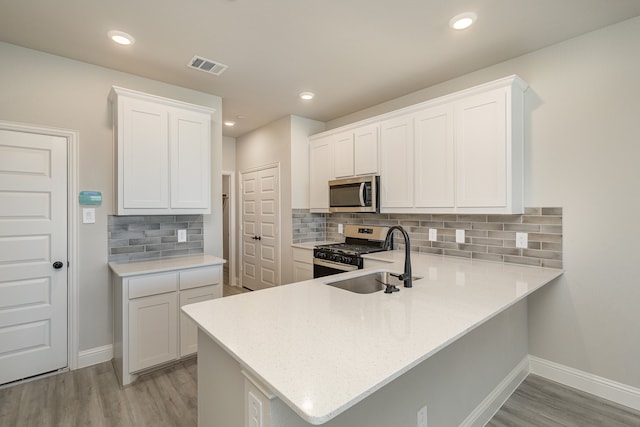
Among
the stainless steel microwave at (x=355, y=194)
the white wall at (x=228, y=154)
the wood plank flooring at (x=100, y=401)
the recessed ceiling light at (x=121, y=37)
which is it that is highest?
the recessed ceiling light at (x=121, y=37)

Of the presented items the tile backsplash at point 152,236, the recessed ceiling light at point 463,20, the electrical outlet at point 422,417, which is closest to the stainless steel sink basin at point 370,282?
the electrical outlet at point 422,417

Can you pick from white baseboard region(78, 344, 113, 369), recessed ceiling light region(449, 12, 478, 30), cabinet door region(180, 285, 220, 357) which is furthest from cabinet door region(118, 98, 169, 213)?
recessed ceiling light region(449, 12, 478, 30)

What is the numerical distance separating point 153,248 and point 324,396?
2.85 metres

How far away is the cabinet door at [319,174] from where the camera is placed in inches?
161

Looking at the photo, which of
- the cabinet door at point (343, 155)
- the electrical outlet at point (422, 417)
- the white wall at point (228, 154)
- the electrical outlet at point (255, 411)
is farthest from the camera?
the white wall at point (228, 154)

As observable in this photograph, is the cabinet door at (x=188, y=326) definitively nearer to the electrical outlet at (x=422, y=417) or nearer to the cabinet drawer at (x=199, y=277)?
the cabinet drawer at (x=199, y=277)

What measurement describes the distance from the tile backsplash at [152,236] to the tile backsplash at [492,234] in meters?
2.15

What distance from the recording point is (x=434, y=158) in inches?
115

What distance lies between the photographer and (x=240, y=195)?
5457mm

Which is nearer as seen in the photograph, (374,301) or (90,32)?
(374,301)

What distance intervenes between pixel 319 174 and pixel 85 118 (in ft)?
8.51

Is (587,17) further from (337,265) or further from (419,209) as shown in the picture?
(337,265)

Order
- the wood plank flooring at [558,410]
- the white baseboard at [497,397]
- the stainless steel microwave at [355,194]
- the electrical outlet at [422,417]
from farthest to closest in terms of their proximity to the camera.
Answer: the stainless steel microwave at [355,194], the wood plank flooring at [558,410], the white baseboard at [497,397], the electrical outlet at [422,417]

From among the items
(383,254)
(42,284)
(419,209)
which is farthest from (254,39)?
(42,284)
